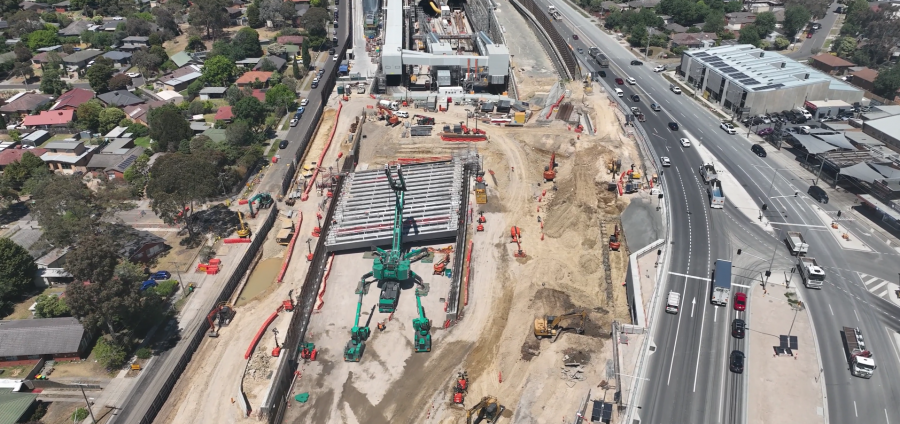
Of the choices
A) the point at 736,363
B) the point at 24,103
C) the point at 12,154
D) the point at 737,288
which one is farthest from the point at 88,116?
the point at 736,363

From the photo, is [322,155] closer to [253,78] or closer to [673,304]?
[253,78]

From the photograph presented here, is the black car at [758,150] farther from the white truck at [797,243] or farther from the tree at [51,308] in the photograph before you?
the tree at [51,308]

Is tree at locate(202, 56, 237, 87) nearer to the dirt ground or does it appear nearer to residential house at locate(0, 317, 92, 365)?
the dirt ground

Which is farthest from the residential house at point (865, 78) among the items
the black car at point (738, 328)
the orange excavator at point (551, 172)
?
the black car at point (738, 328)

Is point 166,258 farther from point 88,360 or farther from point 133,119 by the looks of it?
point 133,119

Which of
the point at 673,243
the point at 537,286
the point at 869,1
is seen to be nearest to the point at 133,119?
the point at 537,286

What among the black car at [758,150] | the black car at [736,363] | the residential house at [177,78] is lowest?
the black car at [736,363]
